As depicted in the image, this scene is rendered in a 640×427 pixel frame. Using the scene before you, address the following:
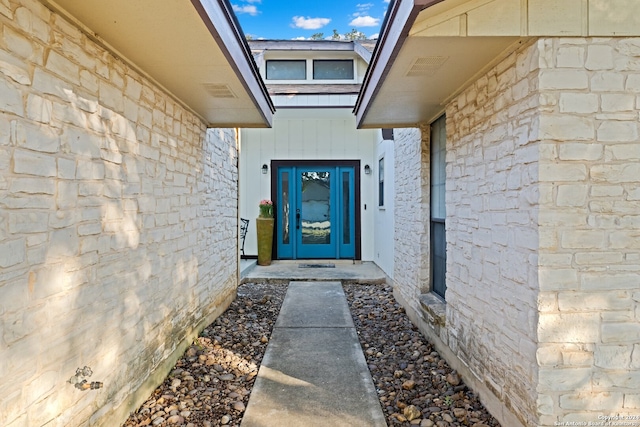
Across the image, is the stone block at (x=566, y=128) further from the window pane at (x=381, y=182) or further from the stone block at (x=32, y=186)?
the window pane at (x=381, y=182)

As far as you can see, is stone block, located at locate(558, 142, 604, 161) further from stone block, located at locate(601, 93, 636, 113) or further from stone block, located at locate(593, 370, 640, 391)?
stone block, located at locate(593, 370, 640, 391)

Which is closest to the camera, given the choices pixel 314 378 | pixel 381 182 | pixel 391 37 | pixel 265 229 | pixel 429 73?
pixel 391 37

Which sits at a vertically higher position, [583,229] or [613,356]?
[583,229]

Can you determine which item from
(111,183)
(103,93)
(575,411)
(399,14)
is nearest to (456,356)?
(575,411)

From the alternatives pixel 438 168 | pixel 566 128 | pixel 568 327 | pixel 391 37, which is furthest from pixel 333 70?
pixel 568 327

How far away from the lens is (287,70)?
8.02m

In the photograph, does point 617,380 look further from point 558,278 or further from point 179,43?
point 179,43

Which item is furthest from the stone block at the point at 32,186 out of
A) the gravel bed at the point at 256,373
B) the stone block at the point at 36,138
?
the gravel bed at the point at 256,373

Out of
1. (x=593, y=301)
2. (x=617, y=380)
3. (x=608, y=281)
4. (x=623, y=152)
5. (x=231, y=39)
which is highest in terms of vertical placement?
(x=231, y=39)

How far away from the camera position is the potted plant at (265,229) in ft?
25.5

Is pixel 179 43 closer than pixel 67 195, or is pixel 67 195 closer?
pixel 67 195

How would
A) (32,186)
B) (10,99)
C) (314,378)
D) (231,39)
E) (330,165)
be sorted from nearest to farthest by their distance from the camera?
1. (10,99)
2. (32,186)
3. (231,39)
4. (314,378)
5. (330,165)

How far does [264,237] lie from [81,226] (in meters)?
5.70

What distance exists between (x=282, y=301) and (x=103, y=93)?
384 cm
